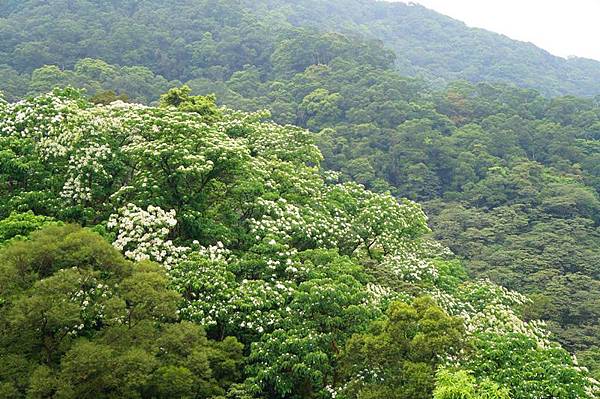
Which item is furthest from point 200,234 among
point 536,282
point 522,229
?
point 522,229

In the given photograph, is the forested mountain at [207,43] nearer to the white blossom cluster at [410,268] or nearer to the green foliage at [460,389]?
the white blossom cluster at [410,268]

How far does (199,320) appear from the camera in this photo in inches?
570

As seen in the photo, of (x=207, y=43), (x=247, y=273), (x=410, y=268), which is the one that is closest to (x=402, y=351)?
(x=247, y=273)

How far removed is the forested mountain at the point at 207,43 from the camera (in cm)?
6919

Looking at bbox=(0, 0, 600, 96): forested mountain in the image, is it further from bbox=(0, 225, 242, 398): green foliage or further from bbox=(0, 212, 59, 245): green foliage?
bbox=(0, 225, 242, 398): green foliage

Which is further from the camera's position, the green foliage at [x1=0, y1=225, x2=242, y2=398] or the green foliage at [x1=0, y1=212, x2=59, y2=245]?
the green foliage at [x1=0, y1=212, x2=59, y2=245]

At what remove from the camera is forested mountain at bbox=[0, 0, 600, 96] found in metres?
69.2

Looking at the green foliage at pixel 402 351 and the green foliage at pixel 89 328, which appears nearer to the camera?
the green foliage at pixel 89 328

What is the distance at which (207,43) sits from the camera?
76875mm

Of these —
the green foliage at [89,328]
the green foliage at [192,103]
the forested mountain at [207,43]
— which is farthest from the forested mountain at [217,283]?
the forested mountain at [207,43]

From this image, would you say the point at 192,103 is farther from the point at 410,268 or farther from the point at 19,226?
the point at 19,226

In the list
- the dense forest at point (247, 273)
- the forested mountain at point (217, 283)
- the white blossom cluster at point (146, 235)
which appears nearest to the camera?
the forested mountain at point (217, 283)

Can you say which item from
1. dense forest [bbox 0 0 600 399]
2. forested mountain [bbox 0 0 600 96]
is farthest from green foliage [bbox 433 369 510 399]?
forested mountain [bbox 0 0 600 96]

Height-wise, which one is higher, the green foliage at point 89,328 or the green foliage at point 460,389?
the green foliage at point 460,389
